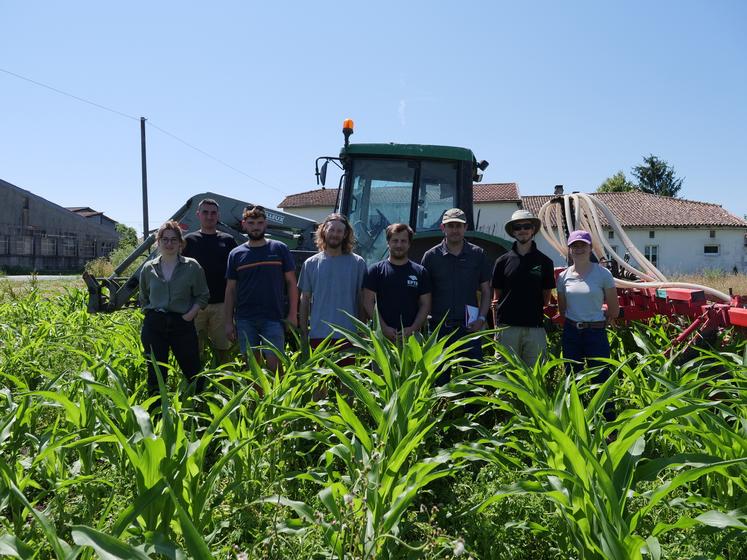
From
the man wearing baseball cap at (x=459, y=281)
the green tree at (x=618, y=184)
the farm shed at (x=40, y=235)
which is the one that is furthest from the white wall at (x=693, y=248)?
the farm shed at (x=40, y=235)

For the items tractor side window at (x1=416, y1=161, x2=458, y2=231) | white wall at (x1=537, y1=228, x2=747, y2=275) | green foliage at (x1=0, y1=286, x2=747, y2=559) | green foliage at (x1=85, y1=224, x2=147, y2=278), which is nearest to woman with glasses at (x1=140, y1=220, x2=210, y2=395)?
green foliage at (x1=0, y1=286, x2=747, y2=559)

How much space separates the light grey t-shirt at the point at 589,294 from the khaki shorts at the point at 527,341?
25cm

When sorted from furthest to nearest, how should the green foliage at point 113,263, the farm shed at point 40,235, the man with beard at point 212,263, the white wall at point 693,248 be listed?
the farm shed at point 40,235 < the white wall at point 693,248 < the green foliage at point 113,263 < the man with beard at point 212,263

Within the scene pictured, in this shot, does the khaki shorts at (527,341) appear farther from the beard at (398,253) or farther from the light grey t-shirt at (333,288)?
the light grey t-shirt at (333,288)

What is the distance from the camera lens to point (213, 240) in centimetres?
444

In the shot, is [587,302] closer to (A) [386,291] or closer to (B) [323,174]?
(A) [386,291]

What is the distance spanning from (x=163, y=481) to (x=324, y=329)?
2150 millimetres

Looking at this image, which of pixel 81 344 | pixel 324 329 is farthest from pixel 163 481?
pixel 81 344

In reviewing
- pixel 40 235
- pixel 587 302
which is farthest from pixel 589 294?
pixel 40 235

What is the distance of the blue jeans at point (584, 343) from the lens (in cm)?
376

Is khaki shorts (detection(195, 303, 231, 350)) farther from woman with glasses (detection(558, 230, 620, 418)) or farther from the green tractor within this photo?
woman with glasses (detection(558, 230, 620, 418))

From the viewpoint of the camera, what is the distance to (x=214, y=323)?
14.8 ft

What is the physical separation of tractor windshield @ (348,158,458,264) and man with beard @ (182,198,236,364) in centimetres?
157

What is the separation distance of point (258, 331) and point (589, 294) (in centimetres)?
231
